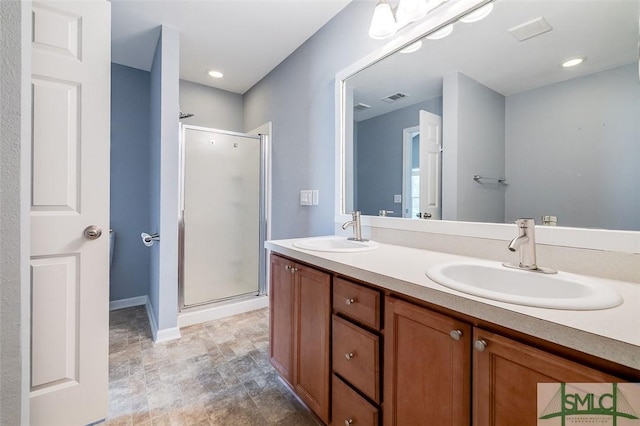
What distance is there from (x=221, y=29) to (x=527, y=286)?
2.62 m

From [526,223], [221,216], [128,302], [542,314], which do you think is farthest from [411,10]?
[128,302]

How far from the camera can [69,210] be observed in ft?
4.11

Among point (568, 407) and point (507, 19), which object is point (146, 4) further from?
point (568, 407)

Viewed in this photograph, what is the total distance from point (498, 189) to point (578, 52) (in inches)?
20.9

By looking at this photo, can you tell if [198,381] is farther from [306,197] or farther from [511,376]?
[511,376]

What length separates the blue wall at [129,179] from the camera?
2809mm

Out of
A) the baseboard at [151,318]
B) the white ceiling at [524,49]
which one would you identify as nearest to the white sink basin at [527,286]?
the white ceiling at [524,49]

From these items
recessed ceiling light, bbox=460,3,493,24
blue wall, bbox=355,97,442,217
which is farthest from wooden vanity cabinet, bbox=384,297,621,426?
recessed ceiling light, bbox=460,3,493,24

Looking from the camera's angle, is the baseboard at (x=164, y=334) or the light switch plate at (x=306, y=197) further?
the light switch plate at (x=306, y=197)

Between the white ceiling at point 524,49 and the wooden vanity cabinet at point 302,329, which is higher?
the white ceiling at point 524,49

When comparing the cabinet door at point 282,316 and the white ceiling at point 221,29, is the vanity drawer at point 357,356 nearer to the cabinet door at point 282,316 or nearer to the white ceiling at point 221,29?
the cabinet door at point 282,316

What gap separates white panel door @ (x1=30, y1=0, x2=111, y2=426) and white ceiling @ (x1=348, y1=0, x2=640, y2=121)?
1.54 meters

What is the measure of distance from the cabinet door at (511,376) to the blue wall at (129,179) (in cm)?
309

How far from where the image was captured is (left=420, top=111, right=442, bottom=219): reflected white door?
4.62 feet
